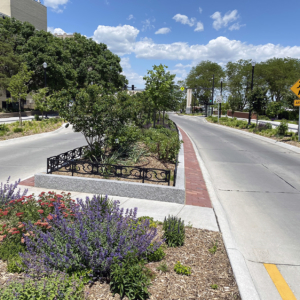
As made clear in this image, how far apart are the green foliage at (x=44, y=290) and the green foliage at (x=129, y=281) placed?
42 cm

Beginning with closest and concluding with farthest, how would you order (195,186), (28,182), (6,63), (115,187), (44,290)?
(44,290)
(115,187)
(28,182)
(195,186)
(6,63)

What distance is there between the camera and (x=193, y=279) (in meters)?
3.56

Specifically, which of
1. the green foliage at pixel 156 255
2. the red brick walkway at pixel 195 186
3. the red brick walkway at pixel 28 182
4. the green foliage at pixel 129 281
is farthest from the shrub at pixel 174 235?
the red brick walkway at pixel 28 182

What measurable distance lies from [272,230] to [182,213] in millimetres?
1851

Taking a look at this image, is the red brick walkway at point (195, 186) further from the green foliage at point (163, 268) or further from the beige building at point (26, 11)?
the beige building at point (26, 11)

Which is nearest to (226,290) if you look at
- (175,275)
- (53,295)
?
(175,275)

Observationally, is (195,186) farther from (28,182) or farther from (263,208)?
(28,182)

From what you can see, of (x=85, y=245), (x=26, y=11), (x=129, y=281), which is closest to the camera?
(x=129, y=281)

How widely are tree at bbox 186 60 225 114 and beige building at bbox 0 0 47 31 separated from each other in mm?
43157

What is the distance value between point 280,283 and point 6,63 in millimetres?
37232

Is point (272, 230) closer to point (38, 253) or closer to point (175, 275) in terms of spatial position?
point (175, 275)

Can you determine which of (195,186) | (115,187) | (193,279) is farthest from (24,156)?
(193,279)

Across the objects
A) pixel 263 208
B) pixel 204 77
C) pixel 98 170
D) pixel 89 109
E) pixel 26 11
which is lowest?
pixel 263 208

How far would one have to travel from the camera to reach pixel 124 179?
767 centimetres
